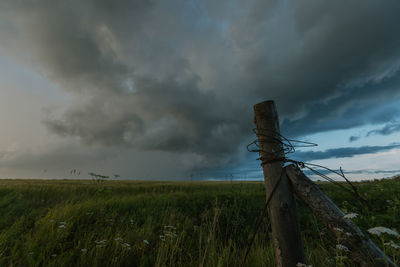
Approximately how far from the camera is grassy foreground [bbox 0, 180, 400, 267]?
3.52 metres

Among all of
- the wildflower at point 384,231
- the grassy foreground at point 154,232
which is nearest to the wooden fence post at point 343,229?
the grassy foreground at point 154,232

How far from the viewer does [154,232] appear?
6.03 metres

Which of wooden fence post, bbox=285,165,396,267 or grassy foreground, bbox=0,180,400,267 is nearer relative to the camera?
wooden fence post, bbox=285,165,396,267

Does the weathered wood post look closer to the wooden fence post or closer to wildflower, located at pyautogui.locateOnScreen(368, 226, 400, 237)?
the wooden fence post

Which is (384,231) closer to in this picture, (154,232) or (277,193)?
(277,193)

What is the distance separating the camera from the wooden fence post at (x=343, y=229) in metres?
1.83

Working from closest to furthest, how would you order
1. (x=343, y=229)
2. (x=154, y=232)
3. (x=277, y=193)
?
(x=343, y=229), (x=277, y=193), (x=154, y=232)

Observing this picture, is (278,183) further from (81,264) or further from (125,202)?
(125,202)

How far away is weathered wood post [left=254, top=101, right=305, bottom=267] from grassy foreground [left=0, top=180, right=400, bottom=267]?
24 centimetres

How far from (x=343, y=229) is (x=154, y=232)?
5.56m

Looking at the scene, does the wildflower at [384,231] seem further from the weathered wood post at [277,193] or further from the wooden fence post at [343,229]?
the weathered wood post at [277,193]

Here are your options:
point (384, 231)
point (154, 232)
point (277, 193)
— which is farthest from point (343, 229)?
point (154, 232)

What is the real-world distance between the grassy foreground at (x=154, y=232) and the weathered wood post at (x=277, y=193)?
24 centimetres

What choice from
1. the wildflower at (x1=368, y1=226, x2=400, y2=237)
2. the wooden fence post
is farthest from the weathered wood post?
the wildflower at (x1=368, y1=226, x2=400, y2=237)
